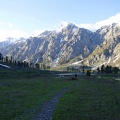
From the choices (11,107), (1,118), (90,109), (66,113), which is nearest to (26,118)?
(1,118)

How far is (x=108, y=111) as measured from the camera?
3600cm

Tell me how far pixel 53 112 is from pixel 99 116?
7.15 meters

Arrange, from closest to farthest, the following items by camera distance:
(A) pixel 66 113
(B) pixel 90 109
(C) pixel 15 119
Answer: (C) pixel 15 119 < (A) pixel 66 113 < (B) pixel 90 109

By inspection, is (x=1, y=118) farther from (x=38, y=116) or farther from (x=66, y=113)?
(x=66, y=113)

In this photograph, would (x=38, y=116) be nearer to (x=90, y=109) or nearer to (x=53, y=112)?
(x=53, y=112)

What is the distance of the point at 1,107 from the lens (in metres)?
39.8

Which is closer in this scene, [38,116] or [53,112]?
[38,116]

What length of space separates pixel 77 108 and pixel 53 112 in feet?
17.6

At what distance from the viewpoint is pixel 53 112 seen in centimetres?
3528

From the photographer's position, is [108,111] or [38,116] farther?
[108,111]

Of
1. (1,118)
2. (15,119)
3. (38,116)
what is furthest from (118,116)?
(1,118)

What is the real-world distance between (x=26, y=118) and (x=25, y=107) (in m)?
8.50

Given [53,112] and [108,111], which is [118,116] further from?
[53,112]

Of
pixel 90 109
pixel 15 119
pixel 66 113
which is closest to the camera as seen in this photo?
pixel 15 119
